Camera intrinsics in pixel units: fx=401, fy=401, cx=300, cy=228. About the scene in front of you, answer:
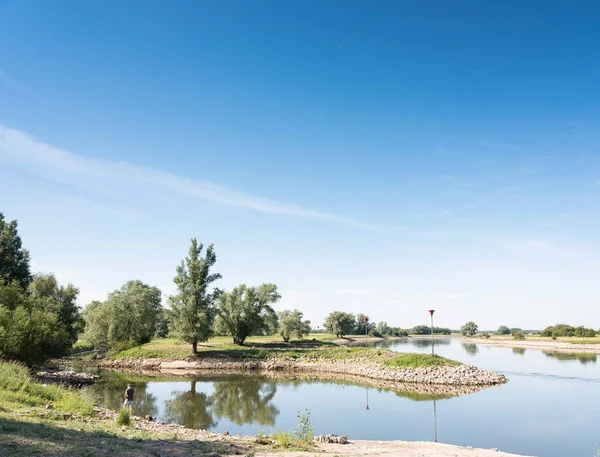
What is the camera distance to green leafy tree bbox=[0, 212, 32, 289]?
165 ft

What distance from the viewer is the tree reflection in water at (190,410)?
25.1 meters

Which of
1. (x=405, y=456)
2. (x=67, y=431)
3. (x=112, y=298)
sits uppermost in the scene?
(x=112, y=298)

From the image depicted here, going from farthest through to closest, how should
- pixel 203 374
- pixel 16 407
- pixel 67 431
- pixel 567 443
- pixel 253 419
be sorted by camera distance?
pixel 203 374 < pixel 253 419 < pixel 567 443 < pixel 16 407 < pixel 67 431

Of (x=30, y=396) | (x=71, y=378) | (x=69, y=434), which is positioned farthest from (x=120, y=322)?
(x=69, y=434)

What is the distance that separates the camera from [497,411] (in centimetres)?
2734

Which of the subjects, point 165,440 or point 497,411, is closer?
point 165,440

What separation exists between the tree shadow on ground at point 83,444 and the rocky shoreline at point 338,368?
101ft

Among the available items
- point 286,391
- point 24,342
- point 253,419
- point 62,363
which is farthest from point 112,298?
point 253,419

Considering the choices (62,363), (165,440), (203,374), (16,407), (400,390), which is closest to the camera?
(165,440)

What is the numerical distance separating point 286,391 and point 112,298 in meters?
40.8

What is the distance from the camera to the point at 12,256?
5125 centimetres

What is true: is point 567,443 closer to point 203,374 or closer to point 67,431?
point 67,431

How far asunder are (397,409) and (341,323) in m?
111

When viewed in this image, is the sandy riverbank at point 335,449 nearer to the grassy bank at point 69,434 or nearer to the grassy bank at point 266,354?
the grassy bank at point 69,434
